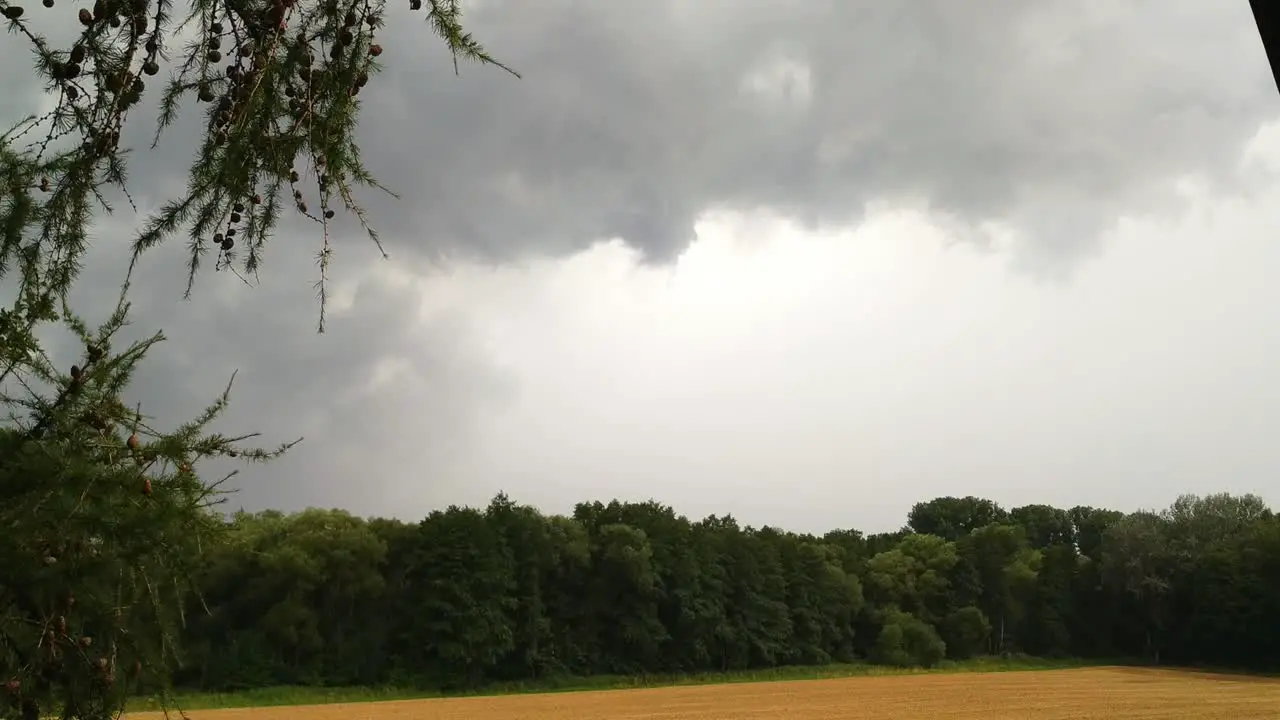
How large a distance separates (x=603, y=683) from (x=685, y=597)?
6825 millimetres

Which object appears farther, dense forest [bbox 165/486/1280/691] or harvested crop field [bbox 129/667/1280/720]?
dense forest [bbox 165/486/1280/691]

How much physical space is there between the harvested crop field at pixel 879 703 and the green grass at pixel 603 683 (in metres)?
2.78

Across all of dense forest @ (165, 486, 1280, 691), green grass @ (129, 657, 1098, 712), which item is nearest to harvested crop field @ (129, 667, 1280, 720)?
green grass @ (129, 657, 1098, 712)

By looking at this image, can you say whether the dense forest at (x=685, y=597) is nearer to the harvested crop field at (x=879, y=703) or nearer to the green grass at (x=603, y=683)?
the green grass at (x=603, y=683)

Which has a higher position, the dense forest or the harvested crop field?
the dense forest

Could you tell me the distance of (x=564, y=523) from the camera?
5197 cm

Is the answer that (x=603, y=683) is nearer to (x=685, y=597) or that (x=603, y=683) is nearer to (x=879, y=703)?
(x=685, y=597)

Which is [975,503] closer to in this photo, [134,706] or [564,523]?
[564,523]

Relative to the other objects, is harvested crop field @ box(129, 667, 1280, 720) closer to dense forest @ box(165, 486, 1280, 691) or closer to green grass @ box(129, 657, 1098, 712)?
green grass @ box(129, 657, 1098, 712)

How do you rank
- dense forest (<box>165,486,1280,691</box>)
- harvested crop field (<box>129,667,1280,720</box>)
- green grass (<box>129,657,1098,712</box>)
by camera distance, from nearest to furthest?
1. harvested crop field (<box>129,667,1280,720</box>)
2. green grass (<box>129,657,1098,712</box>)
3. dense forest (<box>165,486,1280,691</box>)

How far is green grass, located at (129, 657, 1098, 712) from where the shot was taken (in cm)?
3844

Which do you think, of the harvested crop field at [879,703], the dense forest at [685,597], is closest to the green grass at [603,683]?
the dense forest at [685,597]

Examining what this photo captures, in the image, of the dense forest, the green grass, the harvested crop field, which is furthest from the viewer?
the dense forest

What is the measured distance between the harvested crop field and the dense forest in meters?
5.26
